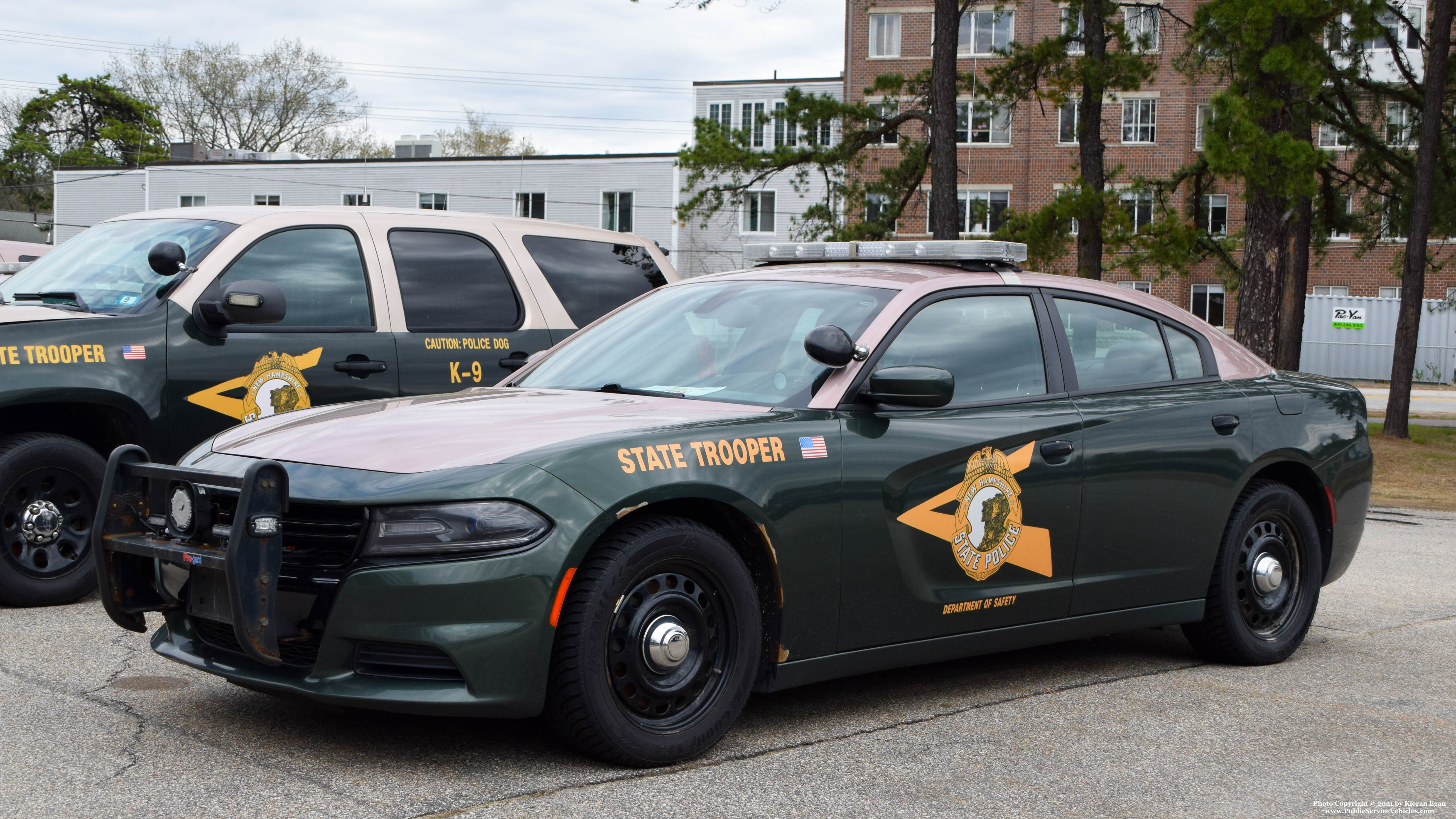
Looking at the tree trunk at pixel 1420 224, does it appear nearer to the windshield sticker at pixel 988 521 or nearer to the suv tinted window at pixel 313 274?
the suv tinted window at pixel 313 274

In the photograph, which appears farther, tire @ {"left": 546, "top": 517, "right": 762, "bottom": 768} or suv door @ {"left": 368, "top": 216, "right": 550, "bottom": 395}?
suv door @ {"left": 368, "top": 216, "right": 550, "bottom": 395}

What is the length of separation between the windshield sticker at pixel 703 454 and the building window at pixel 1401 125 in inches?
989

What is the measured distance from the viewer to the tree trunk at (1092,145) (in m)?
22.7

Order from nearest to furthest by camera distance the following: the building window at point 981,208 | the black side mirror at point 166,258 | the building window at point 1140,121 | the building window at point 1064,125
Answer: the black side mirror at point 166,258, the building window at point 1064,125, the building window at point 981,208, the building window at point 1140,121

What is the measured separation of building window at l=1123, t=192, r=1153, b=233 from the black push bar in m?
20.3

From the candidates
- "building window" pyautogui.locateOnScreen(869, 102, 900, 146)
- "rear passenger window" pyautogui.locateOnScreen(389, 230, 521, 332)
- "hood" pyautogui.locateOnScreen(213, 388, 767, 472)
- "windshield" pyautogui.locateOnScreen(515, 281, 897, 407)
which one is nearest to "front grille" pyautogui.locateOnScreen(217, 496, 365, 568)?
"hood" pyautogui.locateOnScreen(213, 388, 767, 472)

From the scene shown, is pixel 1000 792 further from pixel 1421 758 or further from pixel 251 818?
pixel 251 818

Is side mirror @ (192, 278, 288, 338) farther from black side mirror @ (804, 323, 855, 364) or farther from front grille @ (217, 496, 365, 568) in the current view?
black side mirror @ (804, 323, 855, 364)

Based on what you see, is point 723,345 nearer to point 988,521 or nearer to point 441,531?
point 988,521

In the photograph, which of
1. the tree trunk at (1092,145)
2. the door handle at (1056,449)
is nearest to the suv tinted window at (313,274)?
the door handle at (1056,449)

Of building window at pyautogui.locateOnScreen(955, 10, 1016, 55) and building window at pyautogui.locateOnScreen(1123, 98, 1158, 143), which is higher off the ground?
building window at pyautogui.locateOnScreen(955, 10, 1016, 55)

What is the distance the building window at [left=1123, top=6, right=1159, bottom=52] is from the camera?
2442cm

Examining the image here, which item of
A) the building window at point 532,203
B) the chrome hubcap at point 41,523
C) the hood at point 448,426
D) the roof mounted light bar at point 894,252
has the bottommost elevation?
the chrome hubcap at point 41,523

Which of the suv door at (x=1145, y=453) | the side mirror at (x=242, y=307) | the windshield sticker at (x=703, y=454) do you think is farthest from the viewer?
the side mirror at (x=242, y=307)
